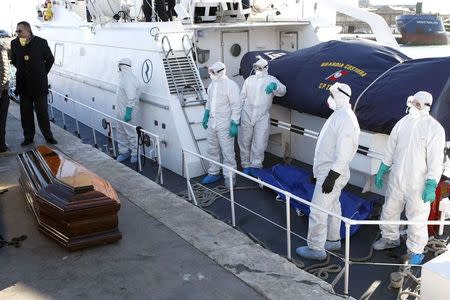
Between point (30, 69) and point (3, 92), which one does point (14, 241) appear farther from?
point (3, 92)

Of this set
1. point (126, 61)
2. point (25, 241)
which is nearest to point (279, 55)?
point (126, 61)

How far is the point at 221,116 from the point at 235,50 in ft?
8.94

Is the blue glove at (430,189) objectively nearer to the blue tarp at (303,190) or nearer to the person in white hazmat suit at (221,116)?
the blue tarp at (303,190)

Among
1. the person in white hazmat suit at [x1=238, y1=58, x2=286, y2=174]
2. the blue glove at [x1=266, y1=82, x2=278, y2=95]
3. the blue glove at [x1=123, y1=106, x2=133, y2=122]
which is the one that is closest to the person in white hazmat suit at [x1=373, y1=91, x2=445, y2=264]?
the blue glove at [x1=266, y1=82, x2=278, y2=95]

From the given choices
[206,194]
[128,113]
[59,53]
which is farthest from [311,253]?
[59,53]

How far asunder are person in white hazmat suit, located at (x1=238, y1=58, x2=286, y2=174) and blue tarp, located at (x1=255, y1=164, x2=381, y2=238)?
409 millimetres

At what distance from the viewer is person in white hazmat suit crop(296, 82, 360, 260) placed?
4.33 meters

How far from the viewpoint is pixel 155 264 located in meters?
3.66

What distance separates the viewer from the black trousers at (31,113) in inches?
271

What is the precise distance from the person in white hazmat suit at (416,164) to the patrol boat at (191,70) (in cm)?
47

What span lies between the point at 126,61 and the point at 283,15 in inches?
150

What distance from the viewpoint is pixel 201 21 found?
28.7ft

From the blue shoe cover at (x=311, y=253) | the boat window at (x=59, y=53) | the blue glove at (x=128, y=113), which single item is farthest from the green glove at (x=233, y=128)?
the boat window at (x=59, y=53)

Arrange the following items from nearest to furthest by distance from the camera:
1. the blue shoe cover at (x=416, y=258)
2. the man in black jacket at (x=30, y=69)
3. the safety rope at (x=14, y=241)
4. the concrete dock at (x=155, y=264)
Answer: the concrete dock at (x=155, y=264), the safety rope at (x=14, y=241), the blue shoe cover at (x=416, y=258), the man in black jacket at (x=30, y=69)
